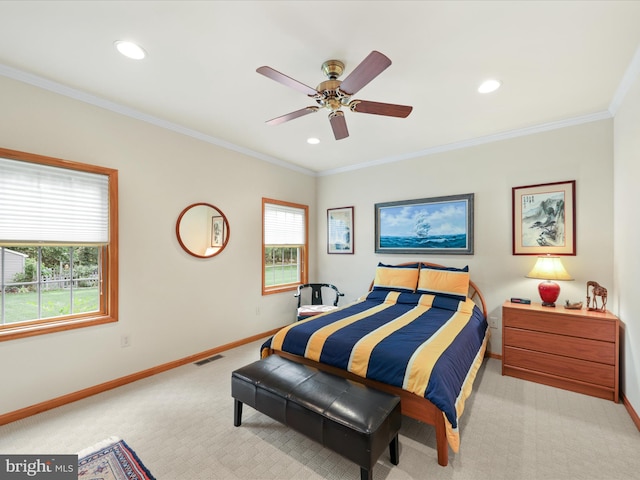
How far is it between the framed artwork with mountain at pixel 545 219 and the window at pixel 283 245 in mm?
3137

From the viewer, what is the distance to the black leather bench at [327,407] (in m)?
1.61

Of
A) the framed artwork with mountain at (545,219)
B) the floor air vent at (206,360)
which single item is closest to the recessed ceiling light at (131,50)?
the floor air vent at (206,360)

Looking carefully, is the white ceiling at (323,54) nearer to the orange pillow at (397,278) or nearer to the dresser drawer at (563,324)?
the orange pillow at (397,278)

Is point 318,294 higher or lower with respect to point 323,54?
lower

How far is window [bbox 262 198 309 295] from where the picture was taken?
4.54 m

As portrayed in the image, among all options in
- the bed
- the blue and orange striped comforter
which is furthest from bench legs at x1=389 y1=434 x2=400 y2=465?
the blue and orange striped comforter

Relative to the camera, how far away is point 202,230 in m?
3.68

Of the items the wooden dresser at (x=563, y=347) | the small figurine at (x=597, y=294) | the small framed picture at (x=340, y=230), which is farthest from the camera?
the small framed picture at (x=340, y=230)

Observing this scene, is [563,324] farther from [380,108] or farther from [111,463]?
[111,463]

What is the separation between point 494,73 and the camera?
7.54ft

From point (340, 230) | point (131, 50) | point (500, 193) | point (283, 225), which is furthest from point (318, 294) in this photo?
point (131, 50)

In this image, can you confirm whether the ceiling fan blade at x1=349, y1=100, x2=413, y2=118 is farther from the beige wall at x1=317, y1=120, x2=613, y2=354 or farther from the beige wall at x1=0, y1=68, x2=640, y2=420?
the beige wall at x1=317, y1=120, x2=613, y2=354

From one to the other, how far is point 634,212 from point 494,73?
5.22 ft

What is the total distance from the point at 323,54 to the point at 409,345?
2275 millimetres
